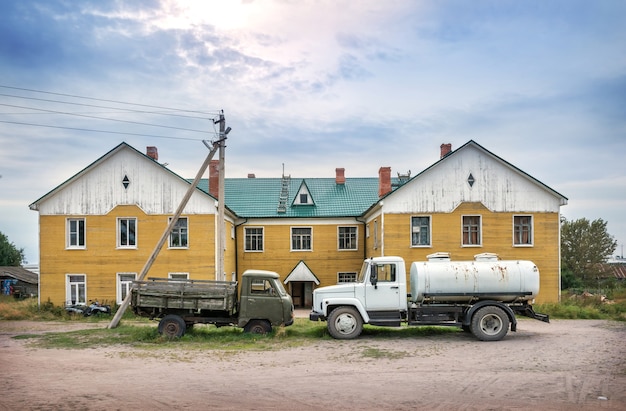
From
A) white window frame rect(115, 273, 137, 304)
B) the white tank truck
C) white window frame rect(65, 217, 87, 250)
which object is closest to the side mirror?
the white tank truck

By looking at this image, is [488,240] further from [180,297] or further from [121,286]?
[121,286]

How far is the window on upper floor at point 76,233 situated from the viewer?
2839 cm

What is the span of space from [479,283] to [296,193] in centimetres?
1976

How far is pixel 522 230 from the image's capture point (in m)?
28.7

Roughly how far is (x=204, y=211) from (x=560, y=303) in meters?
18.2

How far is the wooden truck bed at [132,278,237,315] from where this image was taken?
681 inches

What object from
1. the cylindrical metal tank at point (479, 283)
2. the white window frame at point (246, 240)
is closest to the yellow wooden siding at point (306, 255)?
the white window frame at point (246, 240)

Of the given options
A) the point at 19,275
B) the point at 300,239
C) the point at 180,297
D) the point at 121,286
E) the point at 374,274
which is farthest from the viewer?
the point at 19,275

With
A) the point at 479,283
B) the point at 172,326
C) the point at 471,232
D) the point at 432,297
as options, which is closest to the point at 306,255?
the point at 471,232

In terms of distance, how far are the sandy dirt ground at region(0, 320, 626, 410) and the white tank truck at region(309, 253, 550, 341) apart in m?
0.61

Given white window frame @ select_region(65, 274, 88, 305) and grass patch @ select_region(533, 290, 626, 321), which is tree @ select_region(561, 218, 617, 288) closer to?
grass patch @ select_region(533, 290, 626, 321)

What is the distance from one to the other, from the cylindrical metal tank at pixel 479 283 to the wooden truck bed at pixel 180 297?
241 inches

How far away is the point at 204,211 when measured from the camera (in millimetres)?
28422

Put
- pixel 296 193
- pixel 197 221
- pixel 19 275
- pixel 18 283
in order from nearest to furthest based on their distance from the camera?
pixel 197 221
pixel 296 193
pixel 18 283
pixel 19 275
